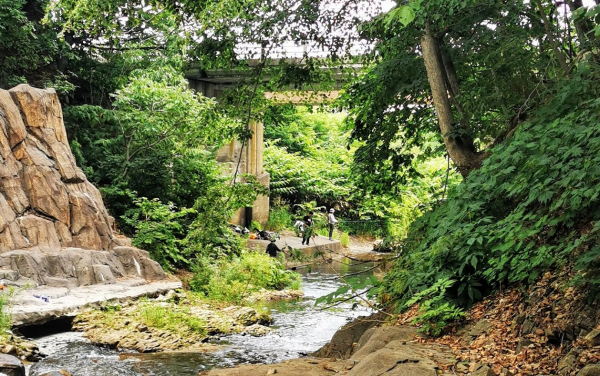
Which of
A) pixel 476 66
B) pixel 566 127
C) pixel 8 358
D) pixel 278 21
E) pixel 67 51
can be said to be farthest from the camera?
pixel 67 51

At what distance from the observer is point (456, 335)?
619 cm

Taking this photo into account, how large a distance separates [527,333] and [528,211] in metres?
1.58

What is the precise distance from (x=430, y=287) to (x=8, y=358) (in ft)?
17.8

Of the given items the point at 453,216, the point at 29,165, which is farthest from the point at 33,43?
the point at 453,216

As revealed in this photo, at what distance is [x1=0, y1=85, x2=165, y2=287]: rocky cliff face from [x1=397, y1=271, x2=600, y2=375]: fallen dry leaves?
9694 millimetres

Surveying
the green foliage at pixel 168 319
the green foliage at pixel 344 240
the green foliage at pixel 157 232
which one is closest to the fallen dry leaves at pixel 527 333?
the green foliage at pixel 168 319

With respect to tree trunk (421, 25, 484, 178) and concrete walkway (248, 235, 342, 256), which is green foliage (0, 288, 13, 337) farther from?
concrete walkway (248, 235, 342, 256)

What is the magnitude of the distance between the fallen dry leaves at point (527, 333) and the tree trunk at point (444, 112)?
2849mm

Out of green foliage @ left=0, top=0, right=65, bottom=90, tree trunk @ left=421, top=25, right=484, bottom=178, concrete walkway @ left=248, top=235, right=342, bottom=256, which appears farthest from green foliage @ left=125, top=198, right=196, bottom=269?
tree trunk @ left=421, top=25, right=484, bottom=178

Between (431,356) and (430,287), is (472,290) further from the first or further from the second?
(431,356)

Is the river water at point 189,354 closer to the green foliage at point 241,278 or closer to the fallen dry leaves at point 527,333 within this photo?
the fallen dry leaves at point 527,333

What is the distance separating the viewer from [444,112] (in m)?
8.84

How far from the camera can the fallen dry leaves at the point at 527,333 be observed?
491 cm

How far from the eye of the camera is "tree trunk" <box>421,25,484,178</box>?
870cm
